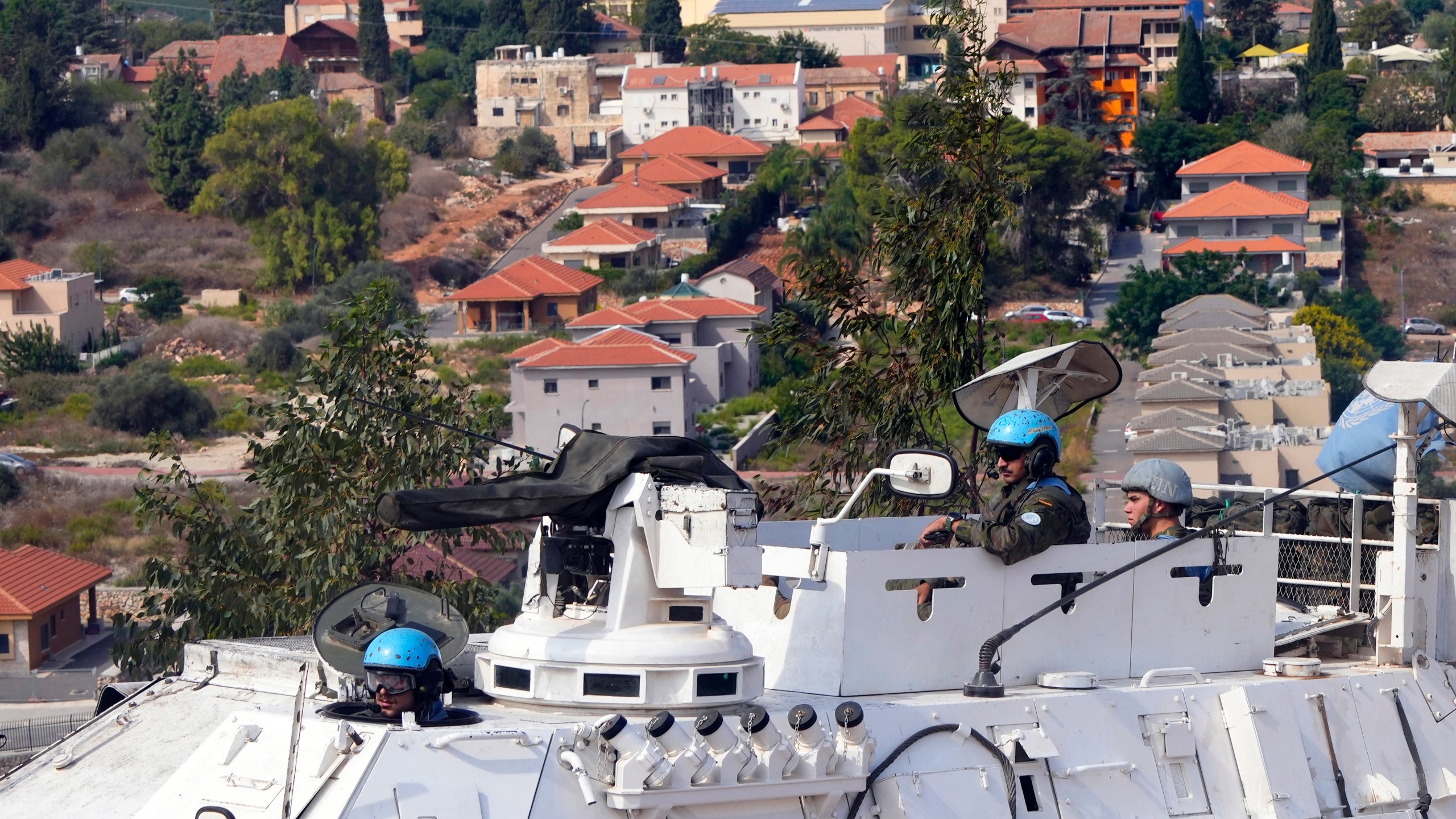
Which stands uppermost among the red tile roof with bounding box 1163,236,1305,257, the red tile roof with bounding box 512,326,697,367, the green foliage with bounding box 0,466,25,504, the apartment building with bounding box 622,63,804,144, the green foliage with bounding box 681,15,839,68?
the green foliage with bounding box 681,15,839,68

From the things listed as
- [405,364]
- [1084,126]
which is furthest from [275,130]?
[405,364]

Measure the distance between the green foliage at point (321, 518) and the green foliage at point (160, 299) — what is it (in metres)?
74.6

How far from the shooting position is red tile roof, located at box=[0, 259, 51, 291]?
3162 inches

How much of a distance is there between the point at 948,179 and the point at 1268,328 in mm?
60680

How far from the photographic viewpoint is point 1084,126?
361ft

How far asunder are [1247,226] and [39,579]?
63.6m

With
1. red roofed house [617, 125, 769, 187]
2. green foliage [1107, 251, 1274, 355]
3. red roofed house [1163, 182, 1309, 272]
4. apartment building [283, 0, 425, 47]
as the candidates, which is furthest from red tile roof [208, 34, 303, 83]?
green foliage [1107, 251, 1274, 355]

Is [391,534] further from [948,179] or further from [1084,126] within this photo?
[1084,126]

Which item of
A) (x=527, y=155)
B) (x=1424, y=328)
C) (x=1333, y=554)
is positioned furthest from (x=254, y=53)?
(x=1333, y=554)

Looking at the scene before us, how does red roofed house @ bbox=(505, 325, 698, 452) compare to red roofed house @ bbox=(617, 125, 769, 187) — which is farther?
red roofed house @ bbox=(617, 125, 769, 187)

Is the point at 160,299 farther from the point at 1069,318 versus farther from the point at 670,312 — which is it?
the point at 1069,318

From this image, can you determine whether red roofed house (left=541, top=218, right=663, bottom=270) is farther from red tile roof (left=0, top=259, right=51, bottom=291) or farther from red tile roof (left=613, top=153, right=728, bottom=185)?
red tile roof (left=0, top=259, right=51, bottom=291)

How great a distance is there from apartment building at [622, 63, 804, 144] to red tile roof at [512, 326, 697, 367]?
58.6 m

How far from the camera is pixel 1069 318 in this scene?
81750 millimetres
